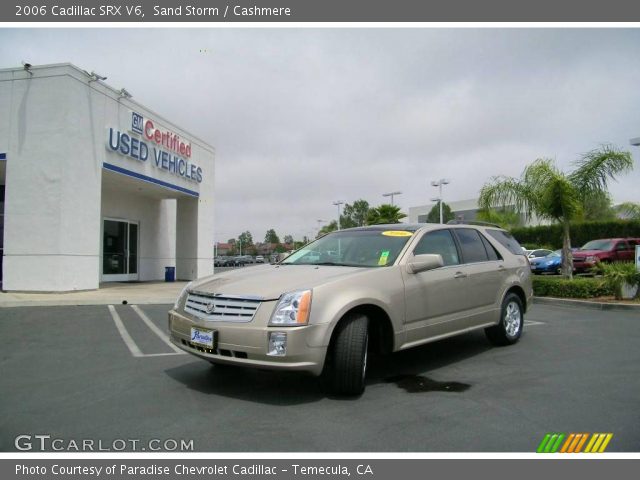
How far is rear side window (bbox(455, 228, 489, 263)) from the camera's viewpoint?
591cm

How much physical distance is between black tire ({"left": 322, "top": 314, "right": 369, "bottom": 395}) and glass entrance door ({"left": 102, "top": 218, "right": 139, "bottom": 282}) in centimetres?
1560

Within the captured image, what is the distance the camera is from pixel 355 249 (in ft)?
17.4

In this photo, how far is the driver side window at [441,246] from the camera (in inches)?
210

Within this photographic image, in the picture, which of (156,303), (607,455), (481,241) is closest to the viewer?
(607,455)

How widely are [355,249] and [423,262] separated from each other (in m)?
0.89

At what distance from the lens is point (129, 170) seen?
1548 cm

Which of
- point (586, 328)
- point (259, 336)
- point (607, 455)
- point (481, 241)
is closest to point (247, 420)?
point (259, 336)

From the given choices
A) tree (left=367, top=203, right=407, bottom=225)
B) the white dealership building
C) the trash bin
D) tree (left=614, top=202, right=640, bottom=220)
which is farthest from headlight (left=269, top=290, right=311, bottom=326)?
tree (left=614, top=202, right=640, bottom=220)

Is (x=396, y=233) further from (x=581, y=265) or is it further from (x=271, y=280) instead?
(x=581, y=265)

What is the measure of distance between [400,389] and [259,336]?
5.15ft

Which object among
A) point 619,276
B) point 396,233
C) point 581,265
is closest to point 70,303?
point 396,233

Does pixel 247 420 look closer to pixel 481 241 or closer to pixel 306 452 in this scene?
pixel 306 452

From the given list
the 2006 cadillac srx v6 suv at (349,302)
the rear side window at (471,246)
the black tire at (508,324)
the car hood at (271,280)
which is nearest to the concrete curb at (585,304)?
the black tire at (508,324)

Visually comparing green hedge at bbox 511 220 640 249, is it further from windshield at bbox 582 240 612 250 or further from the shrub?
the shrub
